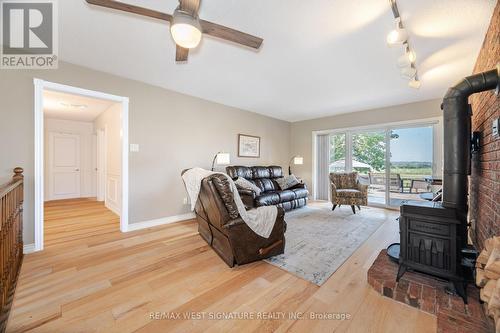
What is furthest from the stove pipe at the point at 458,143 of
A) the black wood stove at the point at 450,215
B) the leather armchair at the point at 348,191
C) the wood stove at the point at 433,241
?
the leather armchair at the point at 348,191

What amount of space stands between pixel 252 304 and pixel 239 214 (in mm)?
798

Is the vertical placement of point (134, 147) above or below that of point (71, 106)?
below

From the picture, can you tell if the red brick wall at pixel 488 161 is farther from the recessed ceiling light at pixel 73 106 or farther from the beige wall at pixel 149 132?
the recessed ceiling light at pixel 73 106

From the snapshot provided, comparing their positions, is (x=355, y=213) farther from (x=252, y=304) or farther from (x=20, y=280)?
(x=20, y=280)

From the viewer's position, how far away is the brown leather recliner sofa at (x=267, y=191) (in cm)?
386

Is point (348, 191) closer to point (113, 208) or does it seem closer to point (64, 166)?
point (113, 208)

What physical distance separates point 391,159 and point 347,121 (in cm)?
140

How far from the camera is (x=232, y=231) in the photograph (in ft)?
6.83

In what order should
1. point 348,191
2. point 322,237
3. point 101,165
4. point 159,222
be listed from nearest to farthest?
point 322,237
point 159,222
point 348,191
point 101,165

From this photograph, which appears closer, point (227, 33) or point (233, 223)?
point (227, 33)

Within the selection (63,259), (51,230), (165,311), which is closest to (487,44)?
(165,311)

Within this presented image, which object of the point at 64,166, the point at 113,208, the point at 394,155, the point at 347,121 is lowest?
the point at 113,208

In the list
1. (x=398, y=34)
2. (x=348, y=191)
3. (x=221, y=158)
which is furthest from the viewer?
(x=348, y=191)

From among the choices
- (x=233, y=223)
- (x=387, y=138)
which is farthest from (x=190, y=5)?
(x=387, y=138)
